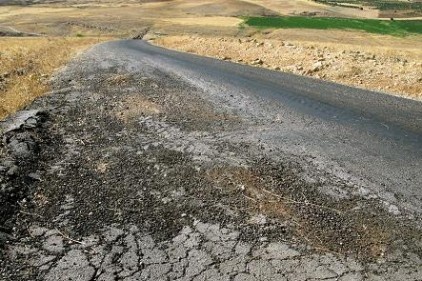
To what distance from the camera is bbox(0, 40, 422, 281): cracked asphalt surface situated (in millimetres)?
4418

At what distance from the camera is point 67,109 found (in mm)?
10148

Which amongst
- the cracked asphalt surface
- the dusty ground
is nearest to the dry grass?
the dusty ground

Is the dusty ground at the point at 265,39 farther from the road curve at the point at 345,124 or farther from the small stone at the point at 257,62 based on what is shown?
the road curve at the point at 345,124

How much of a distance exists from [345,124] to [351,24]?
60.8m

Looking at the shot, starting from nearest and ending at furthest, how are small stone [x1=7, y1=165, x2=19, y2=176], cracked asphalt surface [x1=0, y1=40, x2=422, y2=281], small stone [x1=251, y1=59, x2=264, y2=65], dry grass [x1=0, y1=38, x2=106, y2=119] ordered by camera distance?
cracked asphalt surface [x1=0, y1=40, x2=422, y2=281] < small stone [x1=7, y1=165, x2=19, y2=176] < dry grass [x1=0, y1=38, x2=106, y2=119] < small stone [x1=251, y1=59, x2=264, y2=65]

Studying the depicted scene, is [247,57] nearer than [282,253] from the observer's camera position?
Answer: No

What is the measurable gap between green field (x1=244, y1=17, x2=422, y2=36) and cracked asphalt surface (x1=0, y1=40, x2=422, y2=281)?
179ft

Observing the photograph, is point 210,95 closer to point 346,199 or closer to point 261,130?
point 261,130

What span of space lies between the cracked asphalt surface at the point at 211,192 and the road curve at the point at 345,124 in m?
0.04

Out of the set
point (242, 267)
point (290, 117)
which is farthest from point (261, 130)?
point (242, 267)

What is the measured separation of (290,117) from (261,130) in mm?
1234

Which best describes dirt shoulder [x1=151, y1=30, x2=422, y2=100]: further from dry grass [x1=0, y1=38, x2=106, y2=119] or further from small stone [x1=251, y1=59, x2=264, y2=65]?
dry grass [x1=0, y1=38, x2=106, y2=119]

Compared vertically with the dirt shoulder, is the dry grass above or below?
above

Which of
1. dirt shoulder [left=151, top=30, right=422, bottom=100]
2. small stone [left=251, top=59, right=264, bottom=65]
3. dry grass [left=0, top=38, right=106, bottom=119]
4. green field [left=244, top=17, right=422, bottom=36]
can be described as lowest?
green field [left=244, top=17, right=422, bottom=36]
